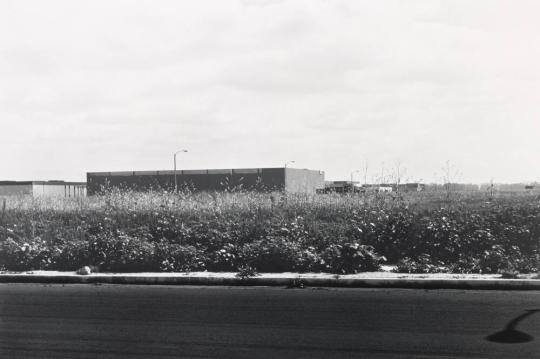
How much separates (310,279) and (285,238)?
312 centimetres

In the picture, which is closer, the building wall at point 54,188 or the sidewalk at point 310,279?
the sidewalk at point 310,279

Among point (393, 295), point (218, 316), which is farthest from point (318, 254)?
point (218, 316)

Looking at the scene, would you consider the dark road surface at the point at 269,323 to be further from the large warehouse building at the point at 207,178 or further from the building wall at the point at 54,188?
the building wall at the point at 54,188

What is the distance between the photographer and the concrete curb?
11516 mm

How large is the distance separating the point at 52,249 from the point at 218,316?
27.5 feet

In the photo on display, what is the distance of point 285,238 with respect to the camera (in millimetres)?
15273

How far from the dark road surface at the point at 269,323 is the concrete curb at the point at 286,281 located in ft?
1.40

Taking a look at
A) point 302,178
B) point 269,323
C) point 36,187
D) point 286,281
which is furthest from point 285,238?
point 36,187

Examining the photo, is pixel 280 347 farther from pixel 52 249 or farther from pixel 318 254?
pixel 52 249

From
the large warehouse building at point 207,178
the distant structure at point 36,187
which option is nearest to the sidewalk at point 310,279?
the large warehouse building at point 207,178

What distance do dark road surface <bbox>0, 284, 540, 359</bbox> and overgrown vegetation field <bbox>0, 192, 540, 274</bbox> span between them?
238 centimetres

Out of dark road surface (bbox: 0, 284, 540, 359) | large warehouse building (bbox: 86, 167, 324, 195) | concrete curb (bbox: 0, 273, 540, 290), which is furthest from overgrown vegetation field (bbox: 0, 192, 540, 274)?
large warehouse building (bbox: 86, 167, 324, 195)

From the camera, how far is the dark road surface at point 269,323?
7.11 meters

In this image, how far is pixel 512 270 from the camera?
42.1ft
